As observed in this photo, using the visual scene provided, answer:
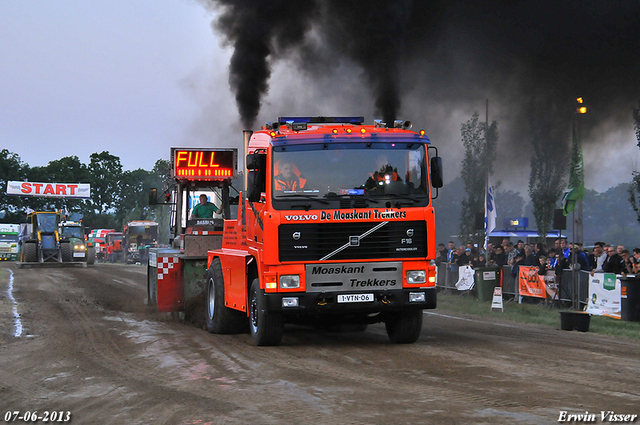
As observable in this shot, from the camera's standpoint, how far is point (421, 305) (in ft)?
33.4

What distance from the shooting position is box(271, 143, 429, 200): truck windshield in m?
10.0

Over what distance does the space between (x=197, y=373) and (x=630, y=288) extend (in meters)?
9.97

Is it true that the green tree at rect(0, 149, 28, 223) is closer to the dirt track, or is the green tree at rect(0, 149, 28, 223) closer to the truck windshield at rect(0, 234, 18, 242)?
the truck windshield at rect(0, 234, 18, 242)

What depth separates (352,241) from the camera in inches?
393

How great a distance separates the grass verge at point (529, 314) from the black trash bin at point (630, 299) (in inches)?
8.4

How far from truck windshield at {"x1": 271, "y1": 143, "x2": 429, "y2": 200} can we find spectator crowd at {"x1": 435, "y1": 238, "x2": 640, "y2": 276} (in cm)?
754

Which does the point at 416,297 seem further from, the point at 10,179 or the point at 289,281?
the point at 10,179

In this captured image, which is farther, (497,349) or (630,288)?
(630,288)

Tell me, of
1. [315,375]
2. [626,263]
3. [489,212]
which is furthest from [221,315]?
[489,212]

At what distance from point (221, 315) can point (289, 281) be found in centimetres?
274

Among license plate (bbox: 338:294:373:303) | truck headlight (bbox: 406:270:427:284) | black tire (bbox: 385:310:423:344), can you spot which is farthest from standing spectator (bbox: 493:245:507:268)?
license plate (bbox: 338:294:373:303)

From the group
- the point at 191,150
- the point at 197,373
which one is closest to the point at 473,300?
the point at 191,150

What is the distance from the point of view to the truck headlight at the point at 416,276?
10.2m

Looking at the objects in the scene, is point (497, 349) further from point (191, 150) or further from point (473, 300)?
point (473, 300)
